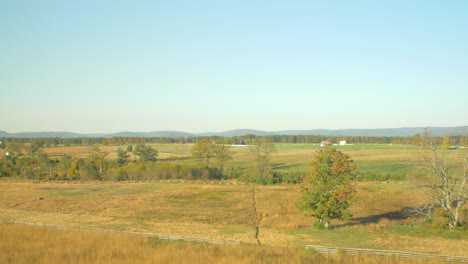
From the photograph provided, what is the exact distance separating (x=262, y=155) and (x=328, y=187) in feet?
174

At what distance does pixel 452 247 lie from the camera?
1051 inches

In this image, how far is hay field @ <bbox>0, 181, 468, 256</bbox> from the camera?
96.9 feet

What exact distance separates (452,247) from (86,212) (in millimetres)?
33977

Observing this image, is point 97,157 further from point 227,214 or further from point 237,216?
point 237,216

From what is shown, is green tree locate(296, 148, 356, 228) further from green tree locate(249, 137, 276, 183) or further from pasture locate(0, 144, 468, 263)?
green tree locate(249, 137, 276, 183)

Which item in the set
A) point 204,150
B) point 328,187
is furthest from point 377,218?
point 204,150

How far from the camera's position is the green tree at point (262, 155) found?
3305 inches

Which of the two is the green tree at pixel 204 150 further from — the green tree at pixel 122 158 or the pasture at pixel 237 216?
the pasture at pixel 237 216

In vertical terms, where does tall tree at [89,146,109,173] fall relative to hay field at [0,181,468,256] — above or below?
above

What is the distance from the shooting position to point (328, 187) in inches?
1348

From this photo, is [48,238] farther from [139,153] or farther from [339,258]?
[139,153]

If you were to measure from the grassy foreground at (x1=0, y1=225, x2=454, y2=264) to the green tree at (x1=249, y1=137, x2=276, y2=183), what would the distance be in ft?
212

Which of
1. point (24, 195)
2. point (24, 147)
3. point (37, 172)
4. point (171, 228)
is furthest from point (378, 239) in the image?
point (24, 147)

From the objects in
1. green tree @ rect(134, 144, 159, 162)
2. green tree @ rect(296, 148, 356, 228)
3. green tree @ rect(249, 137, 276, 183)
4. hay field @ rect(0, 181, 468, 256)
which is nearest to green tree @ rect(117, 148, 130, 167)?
green tree @ rect(134, 144, 159, 162)
